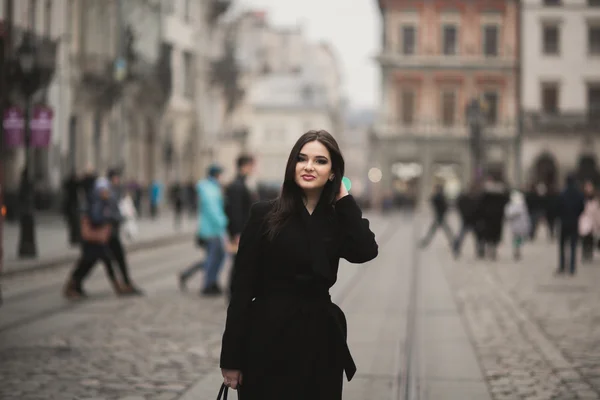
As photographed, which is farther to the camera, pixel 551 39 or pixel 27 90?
pixel 551 39

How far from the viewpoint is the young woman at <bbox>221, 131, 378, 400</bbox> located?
4.16m

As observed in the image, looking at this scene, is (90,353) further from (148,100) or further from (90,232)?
(148,100)

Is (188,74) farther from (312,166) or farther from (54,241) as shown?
(312,166)

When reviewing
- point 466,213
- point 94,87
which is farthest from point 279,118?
point 466,213

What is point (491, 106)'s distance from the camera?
206ft

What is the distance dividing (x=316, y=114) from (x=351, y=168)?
48342mm

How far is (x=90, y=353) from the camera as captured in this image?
30.0ft

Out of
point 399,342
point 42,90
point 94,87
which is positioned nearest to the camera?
point 399,342

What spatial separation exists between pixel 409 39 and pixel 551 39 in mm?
8586

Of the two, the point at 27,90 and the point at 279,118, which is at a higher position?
the point at 279,118

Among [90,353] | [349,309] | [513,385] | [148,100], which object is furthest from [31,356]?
[148,100]

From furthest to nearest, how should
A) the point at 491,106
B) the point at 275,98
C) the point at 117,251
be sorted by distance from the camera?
the point at 275,98 → the point at 491,106 → the point at 117,251

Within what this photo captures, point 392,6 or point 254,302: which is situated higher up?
point 392,6

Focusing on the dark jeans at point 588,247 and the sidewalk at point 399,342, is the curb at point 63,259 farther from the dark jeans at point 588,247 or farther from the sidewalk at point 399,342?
the dark jeans at point 588,247
